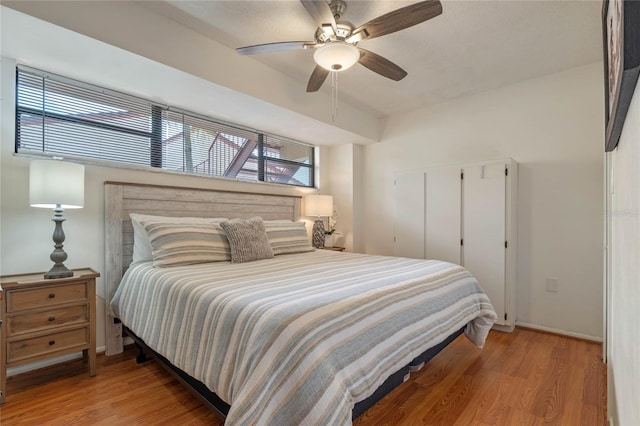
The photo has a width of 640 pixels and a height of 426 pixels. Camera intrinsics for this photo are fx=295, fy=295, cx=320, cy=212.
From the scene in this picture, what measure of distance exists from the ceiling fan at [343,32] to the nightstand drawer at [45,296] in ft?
6.52

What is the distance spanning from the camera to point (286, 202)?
391 centimetres

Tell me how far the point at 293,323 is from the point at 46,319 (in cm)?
186

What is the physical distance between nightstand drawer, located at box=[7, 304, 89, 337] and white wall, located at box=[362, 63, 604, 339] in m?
3.90

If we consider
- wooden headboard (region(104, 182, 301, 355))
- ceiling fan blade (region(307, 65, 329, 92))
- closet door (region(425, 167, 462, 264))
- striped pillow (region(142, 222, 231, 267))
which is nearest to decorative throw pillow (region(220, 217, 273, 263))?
striped pillow (region(142, 222, 231, 267))

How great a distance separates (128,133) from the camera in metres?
2.72

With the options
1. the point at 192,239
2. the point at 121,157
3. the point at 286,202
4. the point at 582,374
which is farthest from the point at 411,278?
the point at 121,157

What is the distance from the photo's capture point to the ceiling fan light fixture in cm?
189

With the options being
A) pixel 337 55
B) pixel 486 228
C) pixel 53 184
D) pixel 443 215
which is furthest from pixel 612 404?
pixel 53 184

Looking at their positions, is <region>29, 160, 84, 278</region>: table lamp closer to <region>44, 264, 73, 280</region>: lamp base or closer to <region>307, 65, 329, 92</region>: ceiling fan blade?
<region>44, 264, 73, 280</region>: lamp base

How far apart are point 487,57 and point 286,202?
265cm

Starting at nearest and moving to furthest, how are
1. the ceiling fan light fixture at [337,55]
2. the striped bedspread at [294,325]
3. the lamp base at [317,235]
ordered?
the striped bedspread at [294,325]
the ceiling fan light fixture at [337,55]
the lamp base at [317,235]

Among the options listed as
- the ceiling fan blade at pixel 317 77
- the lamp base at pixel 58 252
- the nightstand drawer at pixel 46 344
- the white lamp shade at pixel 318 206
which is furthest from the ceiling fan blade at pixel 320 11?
the nightstand drawer at pixel 46 344

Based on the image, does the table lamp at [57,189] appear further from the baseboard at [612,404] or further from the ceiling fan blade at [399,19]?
the baseboard at [612,404]

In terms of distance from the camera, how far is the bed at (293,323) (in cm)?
110
